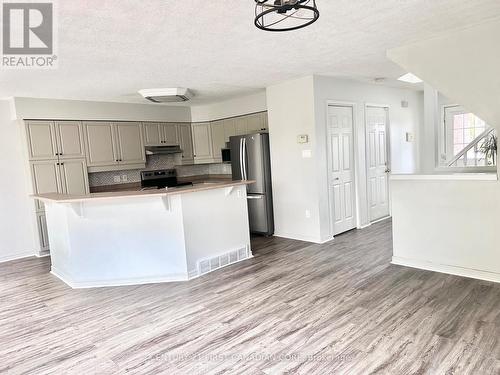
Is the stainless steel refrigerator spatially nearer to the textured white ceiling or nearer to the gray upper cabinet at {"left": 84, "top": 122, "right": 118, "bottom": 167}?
the textured white ceiling

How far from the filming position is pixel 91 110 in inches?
213

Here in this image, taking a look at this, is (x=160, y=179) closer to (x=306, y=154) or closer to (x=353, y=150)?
(x=306, y=154)

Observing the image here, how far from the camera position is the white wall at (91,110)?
16.1 ft

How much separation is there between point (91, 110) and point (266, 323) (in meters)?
4.35

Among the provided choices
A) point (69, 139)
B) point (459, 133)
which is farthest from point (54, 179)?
point (459, 133)

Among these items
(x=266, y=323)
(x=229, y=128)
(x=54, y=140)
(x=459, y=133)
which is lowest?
(x=266, y=323)

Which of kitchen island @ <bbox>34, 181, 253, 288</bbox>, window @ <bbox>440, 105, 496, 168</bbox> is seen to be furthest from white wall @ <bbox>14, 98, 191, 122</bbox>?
window @ <bbox>440, 105, 496, 168</bbox>

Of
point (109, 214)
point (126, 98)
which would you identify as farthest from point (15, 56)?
point (126, 98)

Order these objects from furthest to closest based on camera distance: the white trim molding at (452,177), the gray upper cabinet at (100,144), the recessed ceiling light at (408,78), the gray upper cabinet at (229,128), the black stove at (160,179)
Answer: the gray upper cabinet at (229,128) → the black stove at (160,179) → the gray upper cabinet at (100,144) → the recessed ceiling light at (408,78) → the white trim molding at (452,177)

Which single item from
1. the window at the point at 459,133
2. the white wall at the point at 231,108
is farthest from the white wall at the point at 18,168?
the window at the point at 459,133

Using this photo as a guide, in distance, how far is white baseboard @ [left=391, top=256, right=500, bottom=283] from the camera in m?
3.32

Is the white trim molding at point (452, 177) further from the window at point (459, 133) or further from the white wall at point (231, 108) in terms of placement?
the window at point (459, 133)

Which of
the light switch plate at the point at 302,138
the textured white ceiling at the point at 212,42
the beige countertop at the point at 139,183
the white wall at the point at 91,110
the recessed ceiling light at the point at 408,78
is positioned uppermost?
the recessed ceiling light at the point at 408,78

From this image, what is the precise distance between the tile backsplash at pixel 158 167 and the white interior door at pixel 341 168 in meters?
2.44
